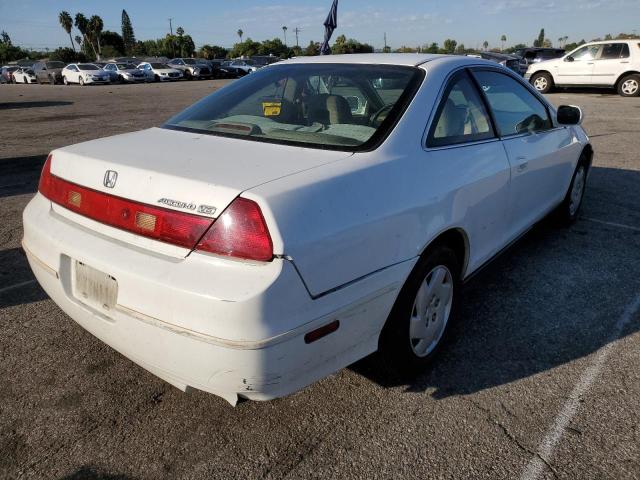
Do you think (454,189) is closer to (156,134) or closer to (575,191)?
(156,134)

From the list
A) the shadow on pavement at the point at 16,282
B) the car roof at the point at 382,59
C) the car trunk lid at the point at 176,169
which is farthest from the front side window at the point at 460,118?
the shadow on pavement at the point at 16,282

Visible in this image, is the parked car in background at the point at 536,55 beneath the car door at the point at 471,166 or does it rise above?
above

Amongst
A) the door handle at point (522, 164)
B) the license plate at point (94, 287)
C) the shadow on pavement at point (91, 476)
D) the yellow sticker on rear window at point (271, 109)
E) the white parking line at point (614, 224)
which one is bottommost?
the shadow on pavement at point (91, 476)

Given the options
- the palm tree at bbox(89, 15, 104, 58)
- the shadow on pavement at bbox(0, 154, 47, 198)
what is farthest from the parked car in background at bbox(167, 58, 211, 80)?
the palm tree at bbox(89, 15, 104, 58)

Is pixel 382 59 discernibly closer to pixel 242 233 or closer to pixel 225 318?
pixel 242 233

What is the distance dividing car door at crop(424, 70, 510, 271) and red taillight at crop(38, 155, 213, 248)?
105 cm

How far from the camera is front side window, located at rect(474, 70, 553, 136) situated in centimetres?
315

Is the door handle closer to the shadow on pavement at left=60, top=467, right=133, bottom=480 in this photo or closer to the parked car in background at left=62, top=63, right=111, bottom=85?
the shadow on pavement at left=60, top=467, right=133, bottom=480

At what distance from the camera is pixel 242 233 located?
5.62ft

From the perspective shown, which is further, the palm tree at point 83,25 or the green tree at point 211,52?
the palm tree at point 83,25

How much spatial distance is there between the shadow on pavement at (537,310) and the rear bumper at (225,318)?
56 cm

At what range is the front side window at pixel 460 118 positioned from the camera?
2544mm

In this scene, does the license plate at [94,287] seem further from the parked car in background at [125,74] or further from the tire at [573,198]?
the parked car in background at [125,74]

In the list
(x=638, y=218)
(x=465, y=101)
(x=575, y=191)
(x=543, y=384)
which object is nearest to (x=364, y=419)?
(x=543, y=384)
